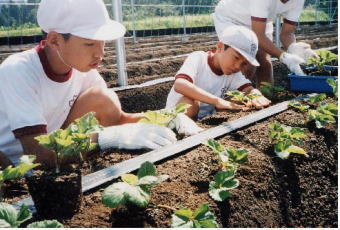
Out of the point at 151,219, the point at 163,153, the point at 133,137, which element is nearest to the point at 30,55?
the point at 133,137

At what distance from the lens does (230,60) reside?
116 inches

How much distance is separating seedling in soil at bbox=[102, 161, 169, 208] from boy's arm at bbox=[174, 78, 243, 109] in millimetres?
1447

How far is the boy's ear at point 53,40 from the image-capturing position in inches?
75.9

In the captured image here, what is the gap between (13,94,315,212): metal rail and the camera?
5.13 ft

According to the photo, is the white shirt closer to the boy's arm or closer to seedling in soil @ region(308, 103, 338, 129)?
the boy's arm

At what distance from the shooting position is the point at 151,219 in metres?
1.34

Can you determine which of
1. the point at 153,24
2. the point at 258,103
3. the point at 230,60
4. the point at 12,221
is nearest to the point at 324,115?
the point at 258,103

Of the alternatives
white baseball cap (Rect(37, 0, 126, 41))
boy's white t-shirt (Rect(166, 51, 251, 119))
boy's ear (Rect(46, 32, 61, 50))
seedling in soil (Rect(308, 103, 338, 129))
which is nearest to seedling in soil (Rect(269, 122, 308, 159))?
seedling in soil (Rect(308, 103, 338, 129))

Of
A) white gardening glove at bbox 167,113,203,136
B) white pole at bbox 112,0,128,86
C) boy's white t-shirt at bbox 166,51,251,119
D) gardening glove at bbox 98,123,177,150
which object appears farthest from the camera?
white pole at bbox 112,0,128,86

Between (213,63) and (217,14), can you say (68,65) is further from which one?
(217,14)

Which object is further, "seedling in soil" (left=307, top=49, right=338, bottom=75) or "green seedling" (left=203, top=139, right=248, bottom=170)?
"seedling in soil" (left=307, top=49, right=338, bottom=75)

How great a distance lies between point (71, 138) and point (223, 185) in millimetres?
585

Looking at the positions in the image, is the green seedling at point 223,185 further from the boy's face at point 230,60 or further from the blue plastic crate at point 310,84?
the blue plastic crate at point 310,84

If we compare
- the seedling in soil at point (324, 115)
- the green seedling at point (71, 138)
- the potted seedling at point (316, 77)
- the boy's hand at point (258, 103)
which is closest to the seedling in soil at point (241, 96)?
the boy's hand at point (258, 103)
